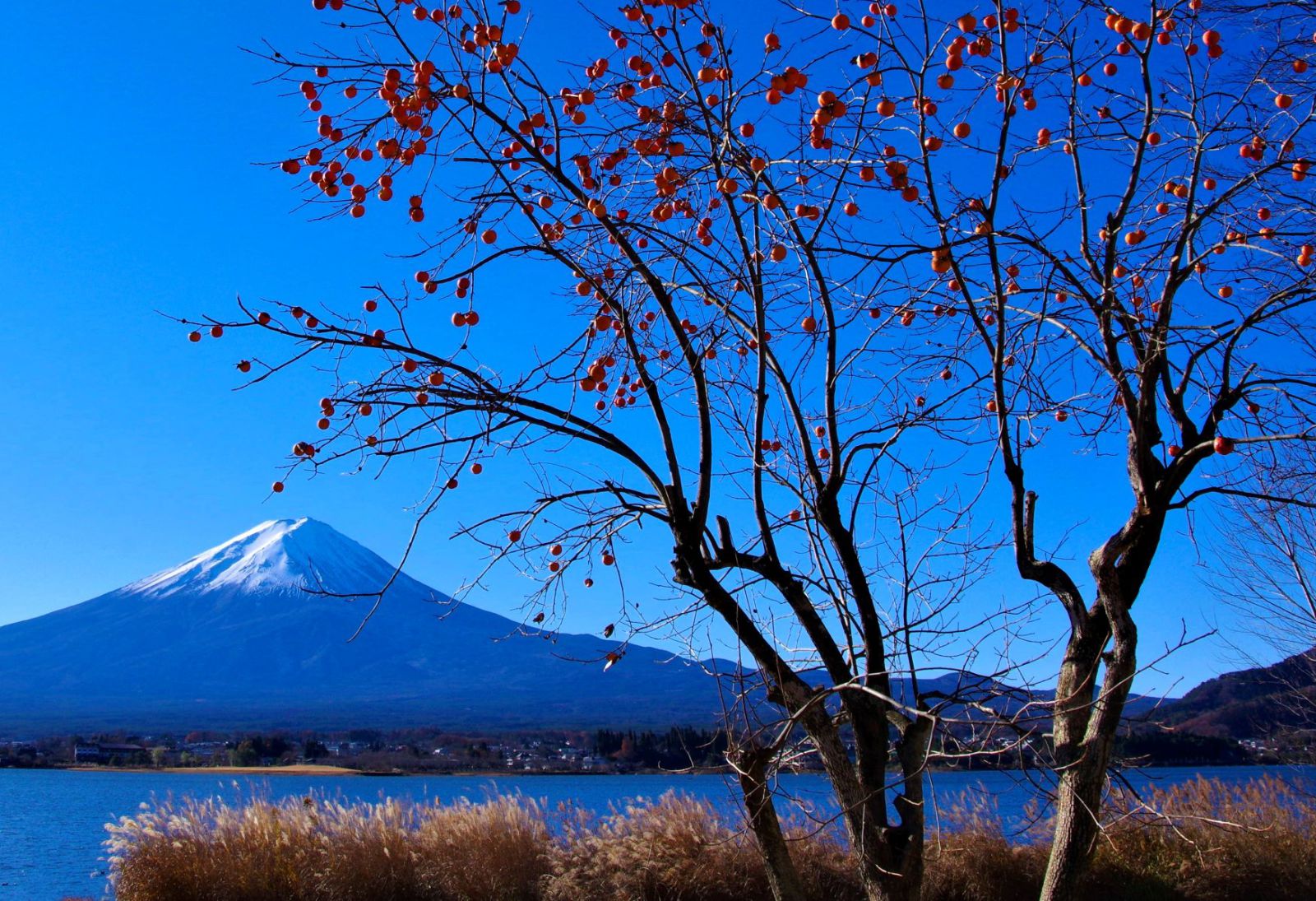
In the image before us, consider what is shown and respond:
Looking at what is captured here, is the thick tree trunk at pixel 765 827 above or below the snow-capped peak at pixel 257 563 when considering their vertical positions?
below

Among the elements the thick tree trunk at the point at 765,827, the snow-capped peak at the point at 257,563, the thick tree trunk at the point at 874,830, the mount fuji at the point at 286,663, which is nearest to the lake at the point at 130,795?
the thick tree trunk at the point at 765,827

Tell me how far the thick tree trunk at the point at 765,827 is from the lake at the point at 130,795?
92 mm

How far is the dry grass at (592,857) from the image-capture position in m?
8.01

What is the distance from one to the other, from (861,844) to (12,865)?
14306 mm

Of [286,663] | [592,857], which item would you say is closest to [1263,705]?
[592,857]

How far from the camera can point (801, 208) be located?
342 cm

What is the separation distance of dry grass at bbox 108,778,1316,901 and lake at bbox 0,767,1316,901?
0.46m

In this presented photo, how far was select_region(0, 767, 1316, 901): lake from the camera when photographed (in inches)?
386

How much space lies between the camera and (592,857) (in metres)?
8.18

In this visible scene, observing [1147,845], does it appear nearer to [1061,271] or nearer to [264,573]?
[1061,271]

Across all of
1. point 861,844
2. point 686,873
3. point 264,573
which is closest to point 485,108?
point 861,844

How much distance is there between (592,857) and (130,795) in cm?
2656

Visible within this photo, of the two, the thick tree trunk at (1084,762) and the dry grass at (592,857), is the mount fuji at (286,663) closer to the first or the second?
the dry grass at (592,857)

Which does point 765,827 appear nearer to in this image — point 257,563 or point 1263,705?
point 1263,705
